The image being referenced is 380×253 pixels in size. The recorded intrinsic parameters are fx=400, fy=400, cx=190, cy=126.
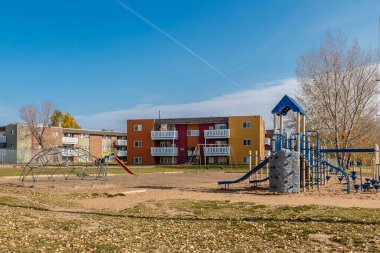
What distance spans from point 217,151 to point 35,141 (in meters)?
42.4

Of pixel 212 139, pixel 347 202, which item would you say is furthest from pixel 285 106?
pixel 212 139

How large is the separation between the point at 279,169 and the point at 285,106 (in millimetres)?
4346

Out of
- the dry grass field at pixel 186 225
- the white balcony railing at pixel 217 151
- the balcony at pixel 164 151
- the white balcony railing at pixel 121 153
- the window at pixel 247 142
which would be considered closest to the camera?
the dry grass field at pixel 186 225

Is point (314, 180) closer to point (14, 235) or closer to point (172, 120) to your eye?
point (14, 235)

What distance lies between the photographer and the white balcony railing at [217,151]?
66.8m

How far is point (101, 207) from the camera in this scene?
16125 millimetres

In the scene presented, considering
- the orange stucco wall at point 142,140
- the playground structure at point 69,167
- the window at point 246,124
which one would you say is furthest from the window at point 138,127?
the playground structure at point 69,167

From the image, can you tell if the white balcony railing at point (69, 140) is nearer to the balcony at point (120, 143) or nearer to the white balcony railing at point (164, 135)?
the balcony at point (120, 143)

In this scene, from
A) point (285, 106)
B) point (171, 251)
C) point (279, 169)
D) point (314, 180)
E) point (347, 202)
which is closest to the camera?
point (171, 251)

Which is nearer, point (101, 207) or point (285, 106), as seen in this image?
point (101, 207)

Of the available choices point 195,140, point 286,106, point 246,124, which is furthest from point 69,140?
point 286,106

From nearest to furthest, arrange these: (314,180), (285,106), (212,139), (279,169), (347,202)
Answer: (347,202) < (279,169) < (285,106) < (314,180) < (212,139)

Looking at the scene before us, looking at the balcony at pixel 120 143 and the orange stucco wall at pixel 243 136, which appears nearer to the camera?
the orange stucco wall at pixel 243 136

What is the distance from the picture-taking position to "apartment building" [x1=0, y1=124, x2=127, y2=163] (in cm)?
7984
